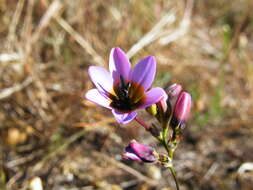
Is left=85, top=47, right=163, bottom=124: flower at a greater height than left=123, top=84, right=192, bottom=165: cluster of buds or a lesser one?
greater

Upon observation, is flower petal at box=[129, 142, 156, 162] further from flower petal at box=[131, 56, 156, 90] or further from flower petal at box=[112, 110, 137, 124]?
flower petal at box=[131, 56, 156, 90]

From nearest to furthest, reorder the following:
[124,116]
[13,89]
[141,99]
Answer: [124,116] < [141,99] < [13,89]

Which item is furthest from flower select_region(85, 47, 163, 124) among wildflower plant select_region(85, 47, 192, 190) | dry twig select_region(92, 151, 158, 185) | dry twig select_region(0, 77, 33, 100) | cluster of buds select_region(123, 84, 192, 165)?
dry twig select_region(0, 77, 33, 100)

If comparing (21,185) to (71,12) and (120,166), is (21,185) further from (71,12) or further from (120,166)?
(71,12)

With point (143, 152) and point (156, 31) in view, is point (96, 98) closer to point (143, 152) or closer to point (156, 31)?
point (143, 152)

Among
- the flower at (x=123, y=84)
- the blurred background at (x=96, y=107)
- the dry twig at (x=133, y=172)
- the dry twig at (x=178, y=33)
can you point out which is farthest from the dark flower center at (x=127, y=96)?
the dry twig at (x=178, y=33)

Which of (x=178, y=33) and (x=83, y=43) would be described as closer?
(x=83, y=43)

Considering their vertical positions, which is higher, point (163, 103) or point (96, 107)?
point (96, 107)

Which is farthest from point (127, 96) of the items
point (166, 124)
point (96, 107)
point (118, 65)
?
point (96, 107)

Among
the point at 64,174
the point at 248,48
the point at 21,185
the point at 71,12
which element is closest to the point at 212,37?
the point at 248,48
